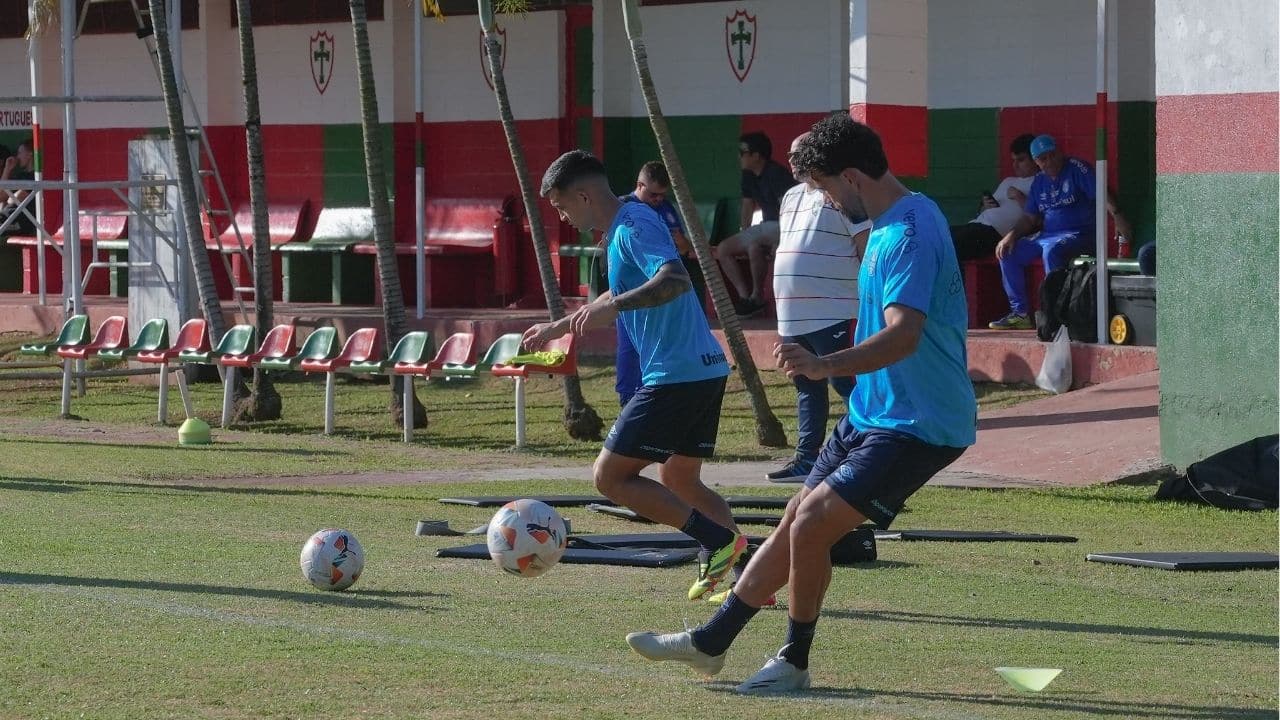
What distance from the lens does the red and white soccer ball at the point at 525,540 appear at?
812cm

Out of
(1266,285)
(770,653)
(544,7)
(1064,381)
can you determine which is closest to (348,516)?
(770,653)

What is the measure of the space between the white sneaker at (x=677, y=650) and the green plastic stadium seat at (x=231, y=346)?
12.4 metres

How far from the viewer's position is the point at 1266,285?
41.0 ft

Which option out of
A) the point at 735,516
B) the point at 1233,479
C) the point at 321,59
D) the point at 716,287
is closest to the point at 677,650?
the point at 735,516

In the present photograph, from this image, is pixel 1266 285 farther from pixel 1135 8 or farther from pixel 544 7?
pixel 544 7

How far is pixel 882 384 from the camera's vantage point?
6395 mm

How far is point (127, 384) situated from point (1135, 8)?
11.8m

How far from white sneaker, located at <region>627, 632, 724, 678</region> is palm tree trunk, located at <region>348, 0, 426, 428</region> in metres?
11.1

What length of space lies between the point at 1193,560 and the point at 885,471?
3752 millimetres

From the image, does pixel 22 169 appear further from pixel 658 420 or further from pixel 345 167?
pixel 658 420

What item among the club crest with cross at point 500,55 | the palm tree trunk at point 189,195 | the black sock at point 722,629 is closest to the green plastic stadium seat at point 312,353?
the palm tree trunk at point 189,195

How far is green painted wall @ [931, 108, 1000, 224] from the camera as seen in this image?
2012 centimetres

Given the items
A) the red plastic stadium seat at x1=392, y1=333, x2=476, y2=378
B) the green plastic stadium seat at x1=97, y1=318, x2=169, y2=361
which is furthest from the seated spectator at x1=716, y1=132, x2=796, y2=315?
the green plastic stadium seat at x1=97, y1=318, x2=169, y2=361

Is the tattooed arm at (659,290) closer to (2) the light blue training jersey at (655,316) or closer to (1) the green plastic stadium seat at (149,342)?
(2) the light blue training jersey at (655,316)
